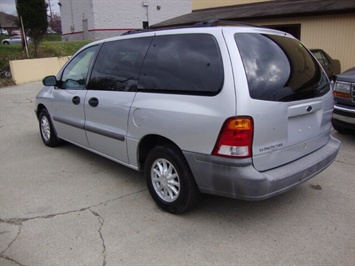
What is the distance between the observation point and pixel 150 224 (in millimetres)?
3340

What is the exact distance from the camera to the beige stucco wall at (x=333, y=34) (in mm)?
12758

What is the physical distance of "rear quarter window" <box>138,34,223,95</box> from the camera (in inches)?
117

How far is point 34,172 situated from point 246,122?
3.26 m

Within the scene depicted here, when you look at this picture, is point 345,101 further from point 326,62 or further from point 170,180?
point 326,62

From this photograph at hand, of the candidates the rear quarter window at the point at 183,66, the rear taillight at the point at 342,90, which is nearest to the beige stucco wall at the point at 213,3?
the rear taillight at the point at 342,90

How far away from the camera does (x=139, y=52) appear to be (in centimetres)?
376

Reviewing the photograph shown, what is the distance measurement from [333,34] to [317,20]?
0.88 meters

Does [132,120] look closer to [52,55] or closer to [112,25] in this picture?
[52,55]

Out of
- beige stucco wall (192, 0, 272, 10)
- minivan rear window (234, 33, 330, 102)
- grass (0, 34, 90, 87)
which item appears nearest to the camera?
minivan rear window (234, 33, 330, 102)

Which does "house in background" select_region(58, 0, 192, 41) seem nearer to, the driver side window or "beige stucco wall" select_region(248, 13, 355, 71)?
"beige stucco wall" select_region(248, 13, 355, 71)

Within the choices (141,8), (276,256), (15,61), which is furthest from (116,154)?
(141,8)

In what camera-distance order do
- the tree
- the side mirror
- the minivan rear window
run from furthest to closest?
the tree
the side mirror
the minivan rear window

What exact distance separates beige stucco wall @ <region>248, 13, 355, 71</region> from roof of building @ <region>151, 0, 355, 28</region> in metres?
0.32

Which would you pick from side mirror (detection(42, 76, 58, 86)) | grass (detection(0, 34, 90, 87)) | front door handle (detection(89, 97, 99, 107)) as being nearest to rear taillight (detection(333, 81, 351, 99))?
front door handle (detection(89, 97, 99, 107))
